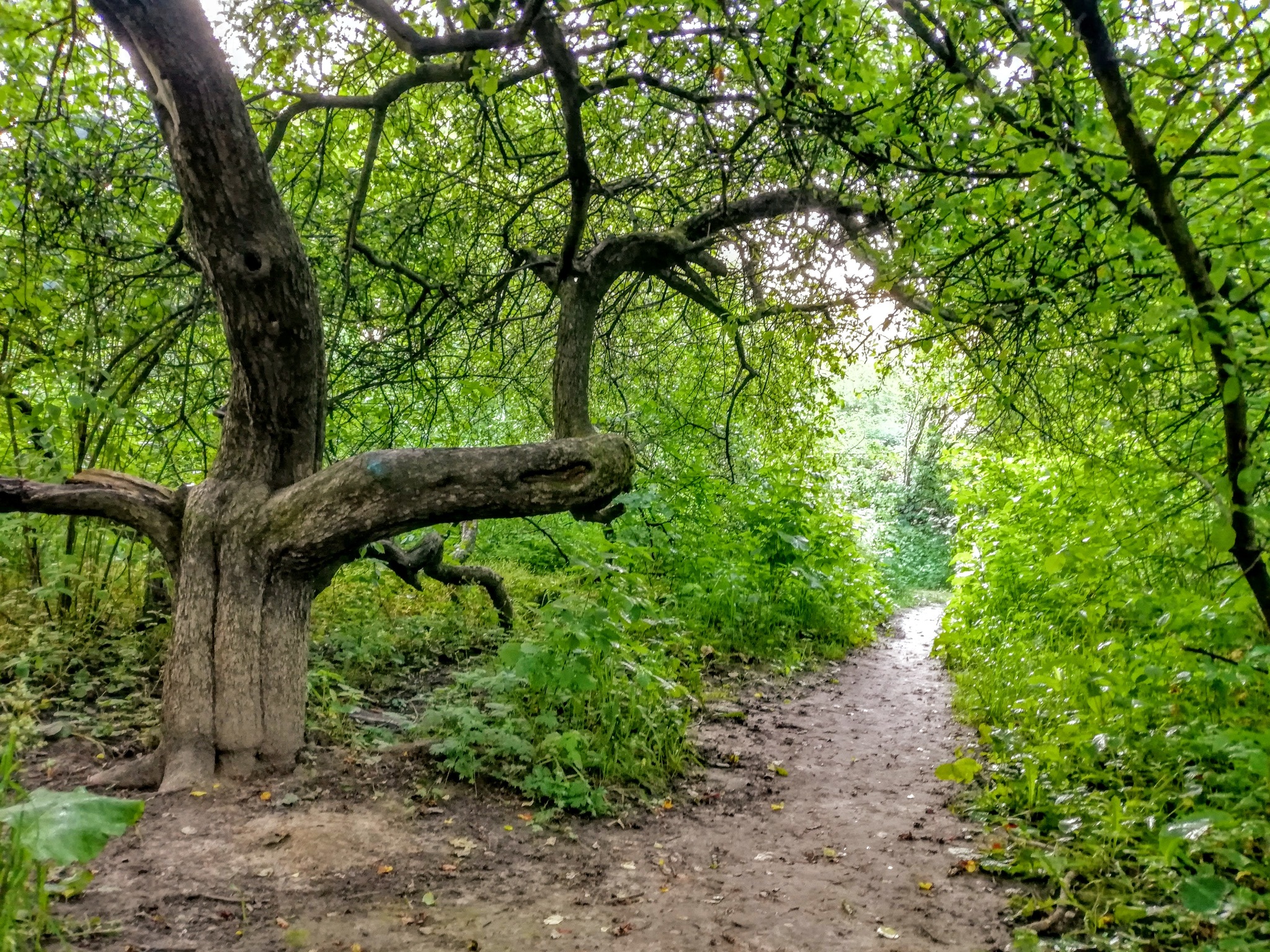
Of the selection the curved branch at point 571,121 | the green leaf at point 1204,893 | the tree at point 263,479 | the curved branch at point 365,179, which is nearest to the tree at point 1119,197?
the tree at point 263,479

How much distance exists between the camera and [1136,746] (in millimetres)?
3799

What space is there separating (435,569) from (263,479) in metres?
2.64

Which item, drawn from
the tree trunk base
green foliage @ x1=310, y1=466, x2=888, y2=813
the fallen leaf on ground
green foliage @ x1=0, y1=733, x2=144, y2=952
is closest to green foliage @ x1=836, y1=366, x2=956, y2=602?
green foliage @ x1=310, y1=466, x2=888, y2=813

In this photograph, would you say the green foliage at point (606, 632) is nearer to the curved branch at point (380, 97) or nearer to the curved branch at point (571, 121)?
the curved branch at point (571, 121)

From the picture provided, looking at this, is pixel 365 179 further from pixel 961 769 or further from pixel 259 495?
pixel 961 769

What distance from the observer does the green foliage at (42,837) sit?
1.90 meters

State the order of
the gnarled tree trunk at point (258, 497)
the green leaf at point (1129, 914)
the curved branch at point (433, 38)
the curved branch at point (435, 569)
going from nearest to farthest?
the green leaf at point (1129, 914), the curved branch at point (433, 38), the gnarled tree trunk at point (258, 497), the curved branch at point (435, 569)

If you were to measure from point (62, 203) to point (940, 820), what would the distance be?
5903mm

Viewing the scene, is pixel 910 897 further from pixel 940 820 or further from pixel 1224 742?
pixel 1224 742

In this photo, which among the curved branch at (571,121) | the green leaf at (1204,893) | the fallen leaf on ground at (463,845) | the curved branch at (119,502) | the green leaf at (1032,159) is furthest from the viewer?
the curved branch at (119,502)

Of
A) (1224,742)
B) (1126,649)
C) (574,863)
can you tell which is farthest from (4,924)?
(1126,649)

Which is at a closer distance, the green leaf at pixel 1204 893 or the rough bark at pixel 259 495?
the green leaf at pixel 1204 893

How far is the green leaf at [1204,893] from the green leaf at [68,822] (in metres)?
2.74

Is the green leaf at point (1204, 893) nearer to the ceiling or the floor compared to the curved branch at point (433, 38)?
nearer to the floor
